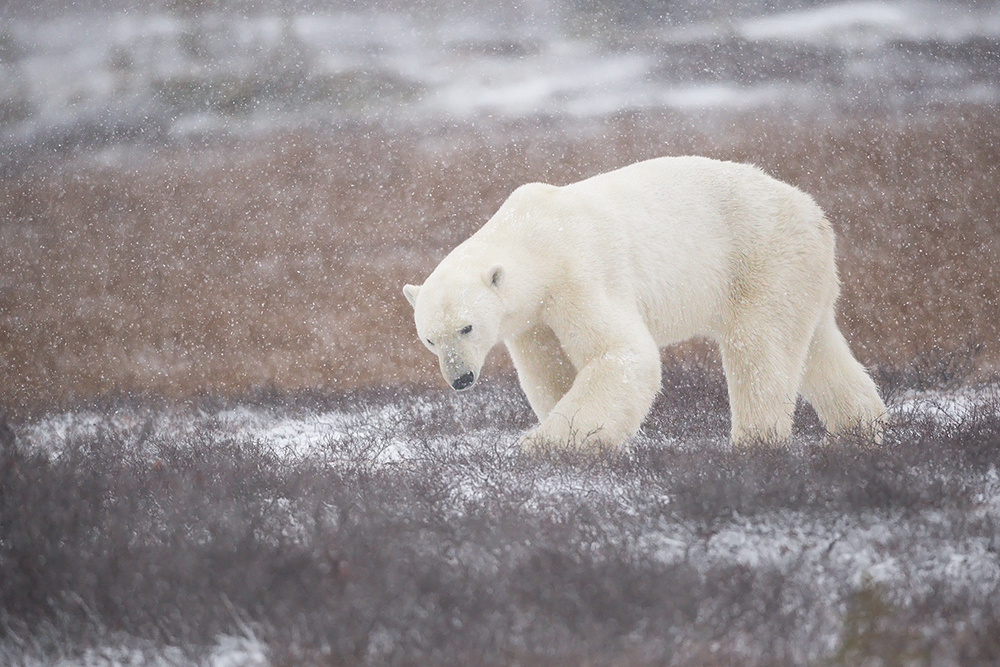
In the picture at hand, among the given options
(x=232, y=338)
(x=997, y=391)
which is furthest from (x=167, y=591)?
(x=232, y=338)

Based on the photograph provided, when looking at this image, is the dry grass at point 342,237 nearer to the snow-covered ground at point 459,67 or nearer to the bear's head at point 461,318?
the snow-covered ground at point 459,67

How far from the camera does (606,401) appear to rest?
3.54 metres

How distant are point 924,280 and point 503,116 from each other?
15.2 ft

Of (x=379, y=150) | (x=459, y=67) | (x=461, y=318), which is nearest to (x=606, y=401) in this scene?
(x=461, y=318)

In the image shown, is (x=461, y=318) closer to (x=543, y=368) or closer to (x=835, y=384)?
(x=543, y=368)

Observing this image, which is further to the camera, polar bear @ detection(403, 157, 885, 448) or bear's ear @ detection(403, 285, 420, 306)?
bear's ear @ detection(403, 285, 420, 306)

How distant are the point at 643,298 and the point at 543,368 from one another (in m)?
0.70

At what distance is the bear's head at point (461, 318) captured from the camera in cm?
353

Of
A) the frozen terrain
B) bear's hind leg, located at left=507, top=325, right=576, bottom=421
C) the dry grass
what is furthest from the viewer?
the dry grass

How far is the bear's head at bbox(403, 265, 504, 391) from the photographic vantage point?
3.53 metres

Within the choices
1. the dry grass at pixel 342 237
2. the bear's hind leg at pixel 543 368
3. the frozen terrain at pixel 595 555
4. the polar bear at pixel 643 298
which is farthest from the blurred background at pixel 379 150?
the frozen terrain at pixel 595 555

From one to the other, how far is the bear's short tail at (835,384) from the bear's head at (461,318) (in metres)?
2.22

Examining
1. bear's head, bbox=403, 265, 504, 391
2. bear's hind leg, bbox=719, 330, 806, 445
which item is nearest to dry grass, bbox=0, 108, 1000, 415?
A: bear's hind leg, bbox=719, 330, 806, 445

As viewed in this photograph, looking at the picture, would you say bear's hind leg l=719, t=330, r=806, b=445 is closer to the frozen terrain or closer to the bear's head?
the frozen terrain
